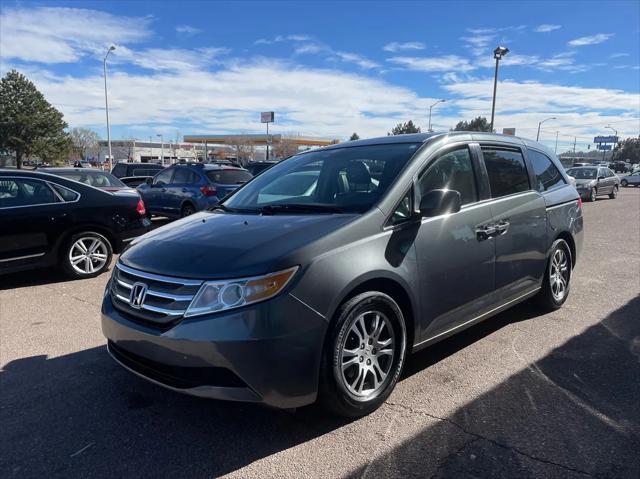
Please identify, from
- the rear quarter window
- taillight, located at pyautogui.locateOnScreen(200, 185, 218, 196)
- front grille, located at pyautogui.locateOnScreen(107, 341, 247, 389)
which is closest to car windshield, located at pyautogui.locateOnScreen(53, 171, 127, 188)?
taillight, located at pyautogui.locateOnScreen(200, 185, 218, 196)

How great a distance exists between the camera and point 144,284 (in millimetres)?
2920

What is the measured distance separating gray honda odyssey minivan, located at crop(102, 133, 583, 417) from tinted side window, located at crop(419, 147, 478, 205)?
0.01m

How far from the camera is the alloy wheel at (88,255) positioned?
6766 mm

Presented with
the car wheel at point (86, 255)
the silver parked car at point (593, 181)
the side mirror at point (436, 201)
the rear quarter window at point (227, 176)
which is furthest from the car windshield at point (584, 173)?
the side mirror at point (436, 201)

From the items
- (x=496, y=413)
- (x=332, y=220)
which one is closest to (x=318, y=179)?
(x=332, y=220)

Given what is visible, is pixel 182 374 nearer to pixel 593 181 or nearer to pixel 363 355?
pixel 363 355

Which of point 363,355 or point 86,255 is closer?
point 363,355

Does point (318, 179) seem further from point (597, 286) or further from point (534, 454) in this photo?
point (597, 286)

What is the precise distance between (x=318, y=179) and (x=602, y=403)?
8.59 feet

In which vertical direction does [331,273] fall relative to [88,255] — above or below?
above

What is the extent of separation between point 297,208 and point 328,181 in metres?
0.53

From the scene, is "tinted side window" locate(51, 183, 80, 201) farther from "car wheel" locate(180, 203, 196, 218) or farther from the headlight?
"car wheel" locate(180, 203, 196, 218)

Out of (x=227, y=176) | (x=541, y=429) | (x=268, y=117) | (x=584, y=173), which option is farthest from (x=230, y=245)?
(x=268, y=117)

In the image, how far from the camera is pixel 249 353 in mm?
2572
